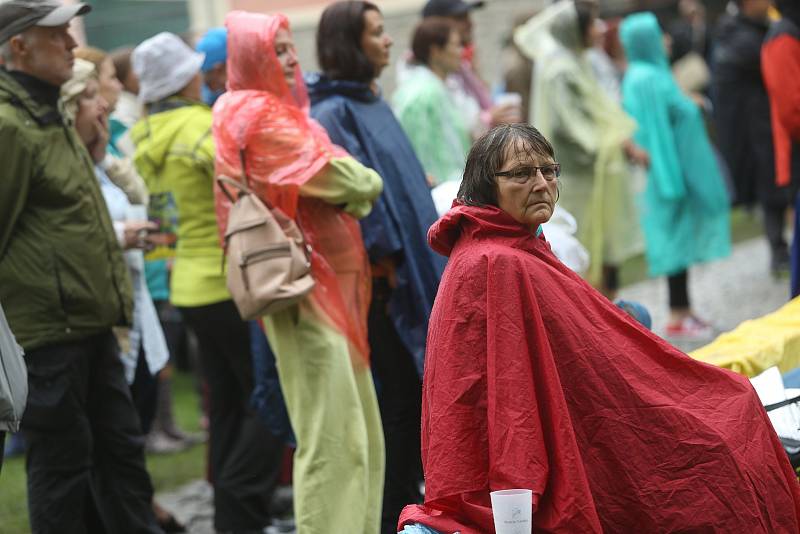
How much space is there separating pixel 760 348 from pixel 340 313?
1589mm

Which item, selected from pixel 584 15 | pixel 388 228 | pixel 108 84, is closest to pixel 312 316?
pixel 388 228

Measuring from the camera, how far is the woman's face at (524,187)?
352 centimetres

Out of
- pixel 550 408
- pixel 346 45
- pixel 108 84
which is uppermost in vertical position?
pixel 346 45

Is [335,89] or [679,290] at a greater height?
[335,89]

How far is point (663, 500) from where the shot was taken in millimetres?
3447

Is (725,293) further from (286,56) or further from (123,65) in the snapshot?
(286,56)

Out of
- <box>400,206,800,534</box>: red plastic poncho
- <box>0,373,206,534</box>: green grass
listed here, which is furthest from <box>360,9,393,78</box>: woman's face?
<box>0,373,206,534</box>: green grass

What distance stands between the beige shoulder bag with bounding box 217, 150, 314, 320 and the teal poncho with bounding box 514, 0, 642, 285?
3.67 metres

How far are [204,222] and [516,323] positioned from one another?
2.67 metres

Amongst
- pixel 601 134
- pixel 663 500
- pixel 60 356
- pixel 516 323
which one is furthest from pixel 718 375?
pixel 601 134

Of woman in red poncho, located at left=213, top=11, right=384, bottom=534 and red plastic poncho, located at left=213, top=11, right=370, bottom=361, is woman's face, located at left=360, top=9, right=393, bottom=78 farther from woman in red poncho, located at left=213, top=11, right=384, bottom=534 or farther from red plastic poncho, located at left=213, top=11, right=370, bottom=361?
woman in red poncho, located at left=213, top=11, right=384, bottom=534

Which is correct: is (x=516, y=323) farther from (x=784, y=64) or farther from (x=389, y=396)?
(x=784, y=64)

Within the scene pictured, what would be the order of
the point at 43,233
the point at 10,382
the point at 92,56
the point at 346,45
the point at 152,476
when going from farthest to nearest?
1. the point at 152,476
2. the point at 92,56
3. the point at 346,45
4. the point at 43,233
5. the point at 10,382

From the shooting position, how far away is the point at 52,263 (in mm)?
4645
